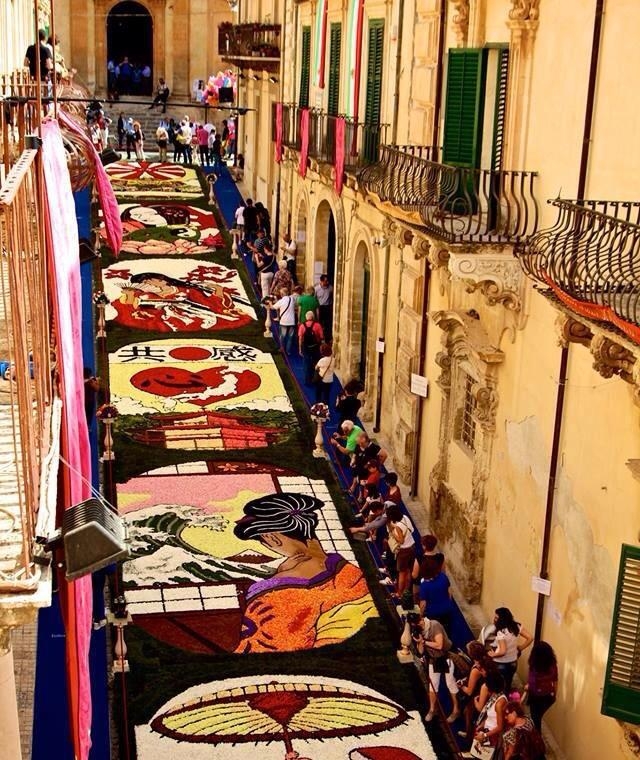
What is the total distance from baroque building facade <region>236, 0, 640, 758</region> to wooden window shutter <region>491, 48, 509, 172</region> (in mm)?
26

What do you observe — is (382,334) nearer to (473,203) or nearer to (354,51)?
(354,51)

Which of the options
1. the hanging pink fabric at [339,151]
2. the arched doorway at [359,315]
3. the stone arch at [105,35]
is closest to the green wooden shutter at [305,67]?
the hanging pink fabric at [339,151]

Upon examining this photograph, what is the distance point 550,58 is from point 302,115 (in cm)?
1508

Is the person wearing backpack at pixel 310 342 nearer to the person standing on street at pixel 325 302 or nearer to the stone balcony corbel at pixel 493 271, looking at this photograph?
the person standing on street at pixel 325 302

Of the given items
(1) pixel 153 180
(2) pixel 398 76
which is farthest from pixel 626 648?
(1) pixel 153 180

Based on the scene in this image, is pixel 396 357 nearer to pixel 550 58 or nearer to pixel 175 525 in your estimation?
pixel 175 525

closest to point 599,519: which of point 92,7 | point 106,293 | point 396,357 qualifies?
point 396,357

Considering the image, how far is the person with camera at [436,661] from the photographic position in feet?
46.0

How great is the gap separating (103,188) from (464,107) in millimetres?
5422

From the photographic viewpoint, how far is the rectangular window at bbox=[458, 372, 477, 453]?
17875 mm

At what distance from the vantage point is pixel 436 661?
14.2 metres

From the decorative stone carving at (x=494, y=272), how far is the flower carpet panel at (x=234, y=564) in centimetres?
467

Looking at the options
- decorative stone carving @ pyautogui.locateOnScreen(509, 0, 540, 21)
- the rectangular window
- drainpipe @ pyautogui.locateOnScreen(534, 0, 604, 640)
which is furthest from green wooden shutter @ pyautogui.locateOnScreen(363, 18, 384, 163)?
drainpipe @ pyautogui.locateOnScreen(534, 0, 604, 640)

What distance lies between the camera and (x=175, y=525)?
19.0 meters
